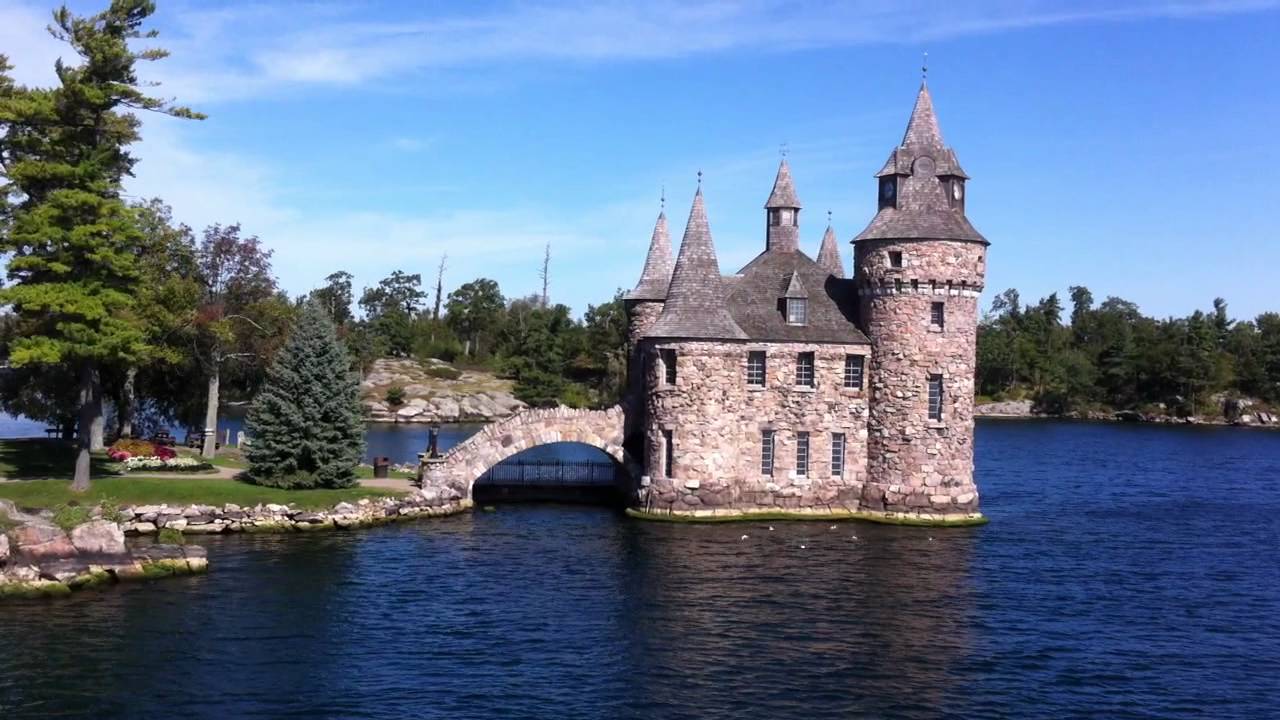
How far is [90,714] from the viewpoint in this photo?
24.5 m

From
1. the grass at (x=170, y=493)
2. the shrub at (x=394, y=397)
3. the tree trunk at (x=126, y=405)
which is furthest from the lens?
the shrub at (x=394, y=397)

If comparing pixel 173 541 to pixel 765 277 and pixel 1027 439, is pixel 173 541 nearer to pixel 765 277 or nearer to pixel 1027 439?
pixel 765 277

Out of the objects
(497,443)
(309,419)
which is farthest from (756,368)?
(309,419)

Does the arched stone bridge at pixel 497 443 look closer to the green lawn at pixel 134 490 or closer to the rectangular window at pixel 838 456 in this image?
the green lawn at pixel 134 490

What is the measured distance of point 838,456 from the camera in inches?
1944

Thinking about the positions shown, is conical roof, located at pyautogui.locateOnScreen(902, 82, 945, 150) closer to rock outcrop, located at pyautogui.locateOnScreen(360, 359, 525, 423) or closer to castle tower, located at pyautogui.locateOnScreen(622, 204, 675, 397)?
castle tower, located at pyautogui.locateOnScreen(622, 204, 675, 397)

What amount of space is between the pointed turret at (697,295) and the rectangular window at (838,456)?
6018mm

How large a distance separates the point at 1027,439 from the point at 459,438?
179 ft

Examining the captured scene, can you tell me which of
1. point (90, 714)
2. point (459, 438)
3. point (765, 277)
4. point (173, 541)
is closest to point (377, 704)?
point (90, 714)

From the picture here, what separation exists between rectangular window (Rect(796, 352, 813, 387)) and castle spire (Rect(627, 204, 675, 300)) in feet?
25.0

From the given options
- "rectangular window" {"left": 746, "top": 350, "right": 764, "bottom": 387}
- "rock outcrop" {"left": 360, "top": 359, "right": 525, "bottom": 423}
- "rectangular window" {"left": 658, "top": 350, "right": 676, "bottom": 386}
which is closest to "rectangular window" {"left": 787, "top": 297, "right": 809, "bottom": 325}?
"rectangular window" {"left": 746, "top": 350, "right": 764, "bottom": 387}

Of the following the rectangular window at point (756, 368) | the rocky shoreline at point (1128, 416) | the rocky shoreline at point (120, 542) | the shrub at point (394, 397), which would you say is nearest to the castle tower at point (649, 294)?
the rectangular window at point (756, 368)

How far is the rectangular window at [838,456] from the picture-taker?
162 feet

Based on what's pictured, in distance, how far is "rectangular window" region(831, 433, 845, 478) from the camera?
4925 centimetres
